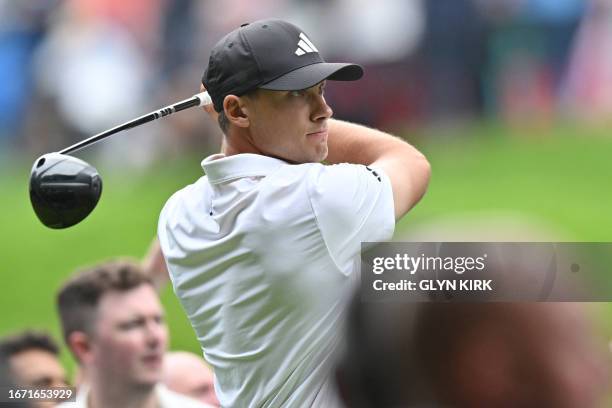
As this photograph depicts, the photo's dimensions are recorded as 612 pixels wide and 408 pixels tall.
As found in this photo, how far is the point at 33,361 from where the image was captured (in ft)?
15.3

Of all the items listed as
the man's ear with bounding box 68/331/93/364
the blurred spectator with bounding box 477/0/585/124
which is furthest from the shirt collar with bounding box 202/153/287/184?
the blurred spectator with bounding box 477/0/585/124

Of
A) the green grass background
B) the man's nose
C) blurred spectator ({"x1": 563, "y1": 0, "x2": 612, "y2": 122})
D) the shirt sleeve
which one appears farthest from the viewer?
blurred spectator ({"x1": 563, "y1": 0, "x2": 612, "y2": 122})

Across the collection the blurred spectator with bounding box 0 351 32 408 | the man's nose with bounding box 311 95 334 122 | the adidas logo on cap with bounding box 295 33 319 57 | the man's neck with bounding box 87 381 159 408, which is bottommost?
the blurred spectator with bounding box 0 351 32 408

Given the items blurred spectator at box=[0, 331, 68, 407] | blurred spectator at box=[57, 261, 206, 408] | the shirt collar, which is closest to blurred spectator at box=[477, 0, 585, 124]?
blurred spectator at box=[0, 331, 68, 407]

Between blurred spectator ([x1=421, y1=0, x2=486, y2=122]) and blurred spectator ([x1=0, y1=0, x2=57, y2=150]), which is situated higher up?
blurred spectator ([x1=0, y1=0, x2=57, y2=150])

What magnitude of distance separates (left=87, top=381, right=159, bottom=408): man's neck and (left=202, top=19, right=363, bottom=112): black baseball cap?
1550mm

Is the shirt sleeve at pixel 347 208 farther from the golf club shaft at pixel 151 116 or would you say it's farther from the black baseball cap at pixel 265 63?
the golf club shaft at pixel 151 116

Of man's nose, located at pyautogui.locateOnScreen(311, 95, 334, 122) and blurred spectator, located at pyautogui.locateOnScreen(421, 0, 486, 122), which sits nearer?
man's nose, located at pyautogui.locateOnScreen(311, 95, 334, 122)

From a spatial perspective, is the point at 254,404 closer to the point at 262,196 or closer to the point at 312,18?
the point at 262,196

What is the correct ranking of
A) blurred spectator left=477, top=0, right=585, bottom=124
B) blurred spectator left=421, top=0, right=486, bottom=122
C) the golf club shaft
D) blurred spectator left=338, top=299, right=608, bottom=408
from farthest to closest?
1. blurred spectator left=477, top=0, right=585, bottom=124
2. blurred spectator left=421, top=0, right=486, bottom=122
3. the golf club shaft
4. blurred spectator left=338, top=299, right=608, bottom=408

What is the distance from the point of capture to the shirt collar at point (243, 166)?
2730mm

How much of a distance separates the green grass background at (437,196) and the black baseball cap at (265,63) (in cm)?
656

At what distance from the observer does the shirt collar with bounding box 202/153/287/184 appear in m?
2.73

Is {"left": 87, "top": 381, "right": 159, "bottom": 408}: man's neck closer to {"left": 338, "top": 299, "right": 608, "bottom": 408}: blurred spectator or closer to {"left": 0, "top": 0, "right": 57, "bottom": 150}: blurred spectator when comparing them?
{"left": 338, "top": 299, "right": 608, "bottom": 408}: blurred spectator
